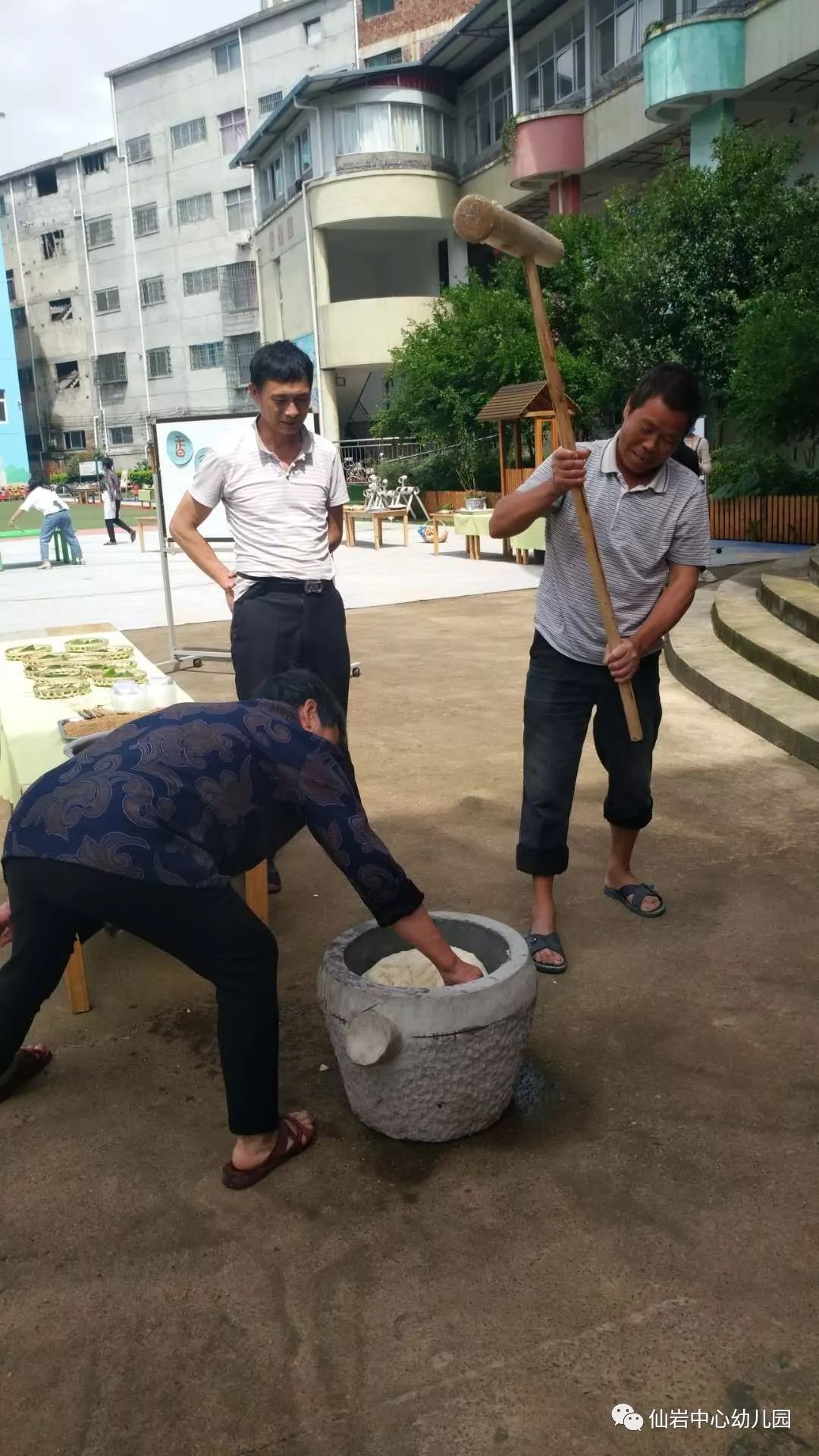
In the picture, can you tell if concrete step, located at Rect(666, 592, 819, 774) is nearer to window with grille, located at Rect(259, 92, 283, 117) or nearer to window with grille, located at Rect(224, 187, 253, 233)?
window with grille, located at Rect(224, 187, 253, 233)

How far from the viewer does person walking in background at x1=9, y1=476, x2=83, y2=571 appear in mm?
17188

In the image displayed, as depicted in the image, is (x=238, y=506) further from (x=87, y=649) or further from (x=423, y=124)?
(x=423, y=124)

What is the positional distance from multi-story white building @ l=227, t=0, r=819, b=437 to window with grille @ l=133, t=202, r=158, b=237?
4.98m

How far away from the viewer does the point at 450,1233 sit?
2.34 m

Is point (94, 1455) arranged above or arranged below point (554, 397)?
below

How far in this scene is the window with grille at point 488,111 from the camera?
27.1 metres

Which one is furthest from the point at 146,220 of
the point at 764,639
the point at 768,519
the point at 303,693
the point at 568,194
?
the point at 303,693

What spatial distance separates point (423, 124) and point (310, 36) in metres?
12.4

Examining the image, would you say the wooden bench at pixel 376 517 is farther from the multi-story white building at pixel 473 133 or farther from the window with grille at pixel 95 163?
the window with grille at pixel 95 163

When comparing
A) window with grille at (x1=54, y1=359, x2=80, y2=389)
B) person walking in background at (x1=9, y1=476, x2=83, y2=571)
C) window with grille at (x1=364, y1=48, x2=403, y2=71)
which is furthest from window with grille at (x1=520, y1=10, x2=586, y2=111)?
window with grille at (x1=54, y1=359, x2=80, y2=389)

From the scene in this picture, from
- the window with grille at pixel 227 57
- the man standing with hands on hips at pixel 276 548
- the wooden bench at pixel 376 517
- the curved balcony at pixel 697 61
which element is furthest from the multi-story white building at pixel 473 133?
the man standing with hands on hips at pixel 276 548

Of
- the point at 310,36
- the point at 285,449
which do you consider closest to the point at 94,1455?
the point at 285,449

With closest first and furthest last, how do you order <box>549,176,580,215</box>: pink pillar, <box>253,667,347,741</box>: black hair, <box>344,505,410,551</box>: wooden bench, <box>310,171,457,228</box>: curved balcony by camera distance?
<box>253,667,347,741</box>: black hair < <box>344,505,410,551</box>: wooden bench < <box>549,176,580,215</box>: pink pillar < <box>310,171,457,228</box>: curved balcony

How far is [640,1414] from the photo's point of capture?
1883 mm
